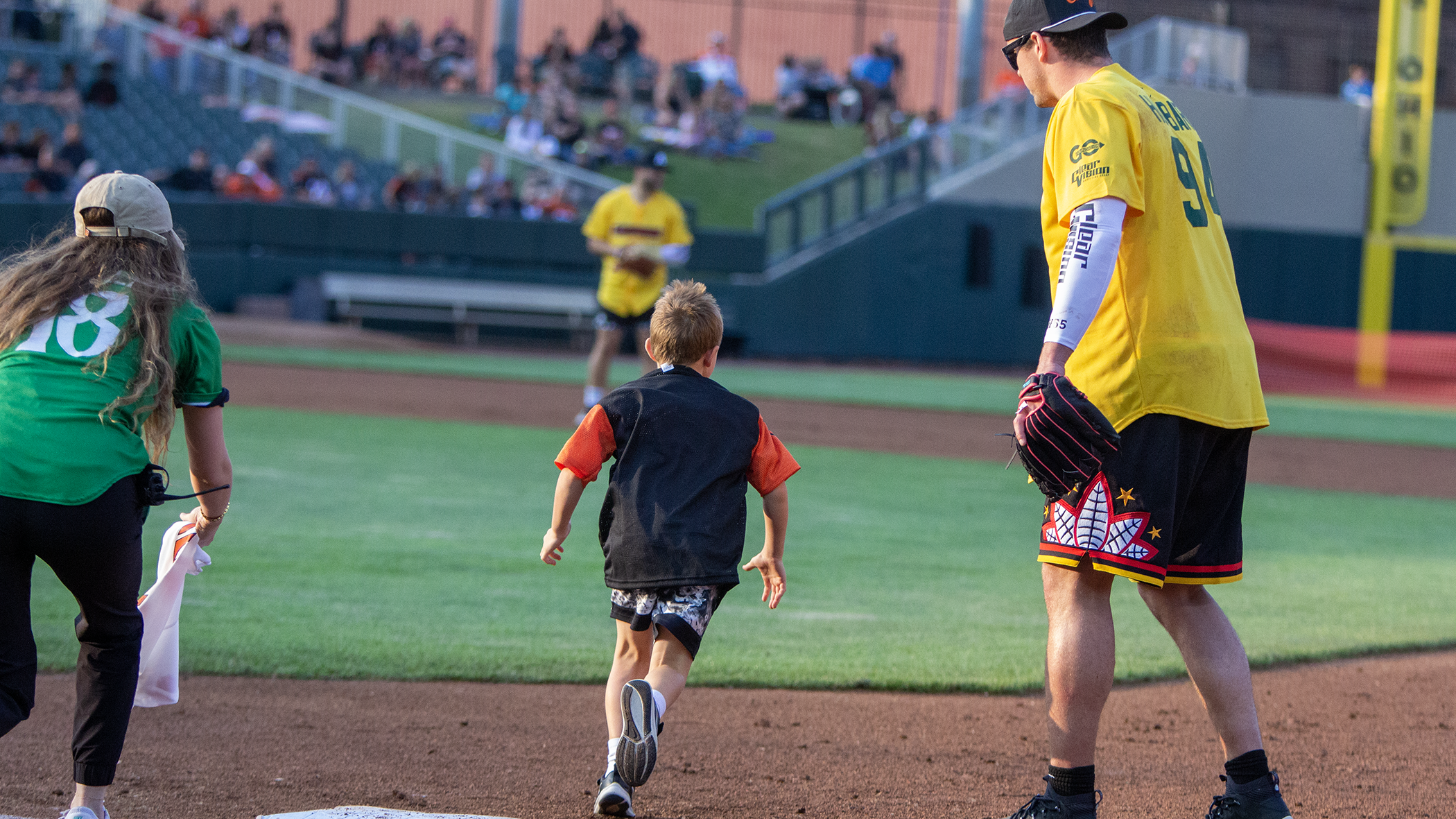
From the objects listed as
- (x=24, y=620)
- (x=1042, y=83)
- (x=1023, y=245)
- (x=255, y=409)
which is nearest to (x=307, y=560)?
(x=24, y=620)

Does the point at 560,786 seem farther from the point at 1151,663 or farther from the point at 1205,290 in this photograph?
the point at 1151,663

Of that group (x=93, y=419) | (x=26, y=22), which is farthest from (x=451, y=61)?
(x=93, y=419)

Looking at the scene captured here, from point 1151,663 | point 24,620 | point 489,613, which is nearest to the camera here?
point 24,620

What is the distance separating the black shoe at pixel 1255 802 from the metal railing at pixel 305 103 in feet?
68.7

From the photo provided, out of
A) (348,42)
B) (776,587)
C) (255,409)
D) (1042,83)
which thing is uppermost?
(348,42)

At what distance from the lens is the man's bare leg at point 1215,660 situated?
3.54 m

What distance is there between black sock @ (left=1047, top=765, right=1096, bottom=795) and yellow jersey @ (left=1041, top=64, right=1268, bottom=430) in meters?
0.84

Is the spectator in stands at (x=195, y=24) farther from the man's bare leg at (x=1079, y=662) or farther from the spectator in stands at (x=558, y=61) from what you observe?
the man's bare leg at (x=1079, y=662)

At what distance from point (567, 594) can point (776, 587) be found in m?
3.11

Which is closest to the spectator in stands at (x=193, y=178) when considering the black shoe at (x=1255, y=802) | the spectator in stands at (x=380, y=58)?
the spectator in stands at (x=380, y=58)

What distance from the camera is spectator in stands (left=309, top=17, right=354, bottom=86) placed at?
3031cm

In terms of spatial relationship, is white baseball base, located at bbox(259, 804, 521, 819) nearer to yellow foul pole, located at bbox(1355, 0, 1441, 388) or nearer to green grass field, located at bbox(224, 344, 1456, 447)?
green grass field, located at bbox(224, 344, 1456, 447)

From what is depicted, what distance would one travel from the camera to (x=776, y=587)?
Result: 389cm

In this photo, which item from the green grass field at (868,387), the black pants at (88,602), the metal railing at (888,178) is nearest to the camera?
the black pants at (88,602)
